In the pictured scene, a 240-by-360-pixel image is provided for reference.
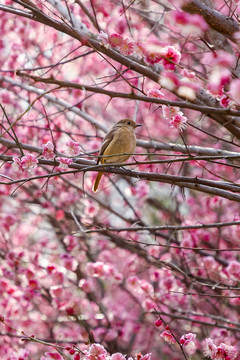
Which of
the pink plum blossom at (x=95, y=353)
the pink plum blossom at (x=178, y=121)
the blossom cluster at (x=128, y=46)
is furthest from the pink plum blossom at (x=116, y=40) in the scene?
the pink plum blossom at (x=95, y=353)

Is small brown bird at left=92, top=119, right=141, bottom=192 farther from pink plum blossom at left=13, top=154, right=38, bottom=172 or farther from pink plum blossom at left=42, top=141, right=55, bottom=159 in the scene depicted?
pink plum blossom at left=13, top=154, right=38, bottom=172

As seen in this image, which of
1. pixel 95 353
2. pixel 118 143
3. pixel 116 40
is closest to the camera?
pixel 95 353

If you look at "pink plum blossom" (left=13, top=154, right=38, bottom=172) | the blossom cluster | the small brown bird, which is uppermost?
the small brown bird

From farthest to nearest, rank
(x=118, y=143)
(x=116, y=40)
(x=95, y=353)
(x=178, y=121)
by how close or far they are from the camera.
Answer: (x=118, y=143), (x=116, y=40), (x=178, y=121), (x=95, y=353)

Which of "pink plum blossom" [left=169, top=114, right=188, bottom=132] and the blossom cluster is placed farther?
A: the blossom cluster

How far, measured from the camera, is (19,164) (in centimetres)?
306

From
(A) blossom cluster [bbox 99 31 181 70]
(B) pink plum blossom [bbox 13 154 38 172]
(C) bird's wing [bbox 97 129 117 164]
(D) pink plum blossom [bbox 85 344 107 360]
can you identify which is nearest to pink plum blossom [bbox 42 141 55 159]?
(B) pink plum blossom [bbox 13 154 38 172]

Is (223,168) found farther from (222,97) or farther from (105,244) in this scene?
(222,97)

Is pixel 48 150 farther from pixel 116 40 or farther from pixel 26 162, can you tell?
pixel 116 40

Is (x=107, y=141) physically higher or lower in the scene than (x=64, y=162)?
higher

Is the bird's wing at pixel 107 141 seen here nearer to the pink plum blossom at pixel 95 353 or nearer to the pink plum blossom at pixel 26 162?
the pink plum blossom at pixel 26 162

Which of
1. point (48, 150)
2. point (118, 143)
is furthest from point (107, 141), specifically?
point (48, 150)

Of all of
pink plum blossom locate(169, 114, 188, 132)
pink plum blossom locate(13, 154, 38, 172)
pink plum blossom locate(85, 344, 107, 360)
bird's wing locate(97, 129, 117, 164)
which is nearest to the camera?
pink plum blossom locate(85, 344, 107, 360)

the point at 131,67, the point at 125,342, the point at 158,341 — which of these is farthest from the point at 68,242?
the point at 131,67
